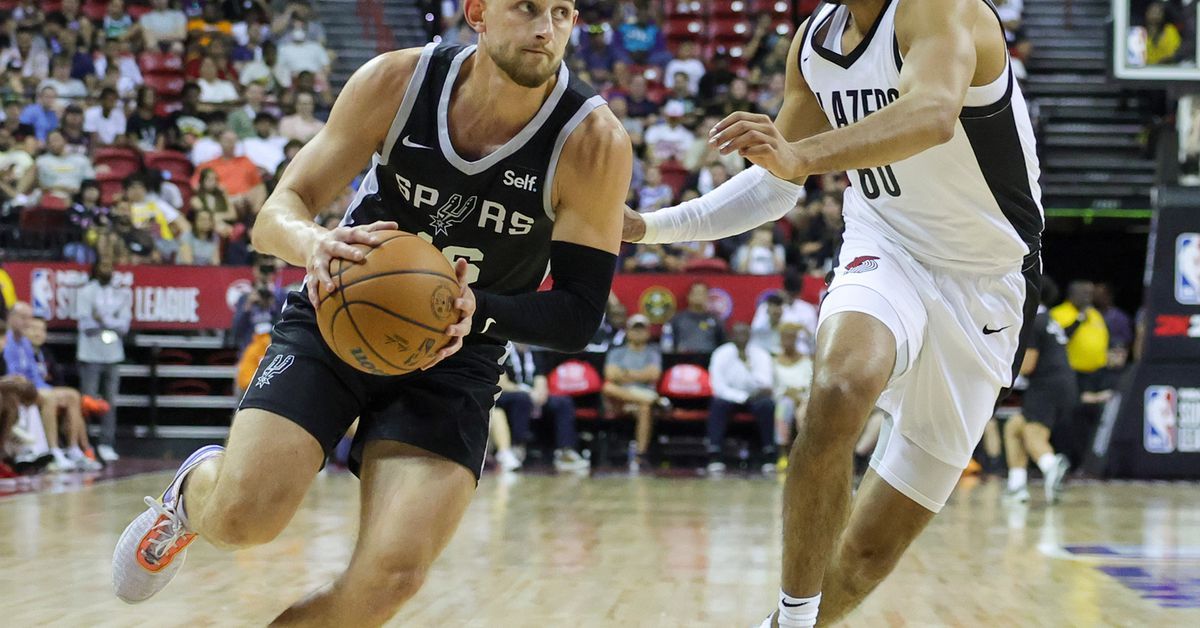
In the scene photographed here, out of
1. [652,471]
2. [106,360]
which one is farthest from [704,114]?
[106,360]

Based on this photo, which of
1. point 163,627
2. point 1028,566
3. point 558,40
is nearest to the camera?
point 558,40

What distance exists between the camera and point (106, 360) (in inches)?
525

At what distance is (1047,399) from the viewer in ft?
37.5

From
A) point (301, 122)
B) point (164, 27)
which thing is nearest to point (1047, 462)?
point (301, 122)

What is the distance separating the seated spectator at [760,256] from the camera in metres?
14.2

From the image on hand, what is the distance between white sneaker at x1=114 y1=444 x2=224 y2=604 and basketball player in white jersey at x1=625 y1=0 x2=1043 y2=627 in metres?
1.66

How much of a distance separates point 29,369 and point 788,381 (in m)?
7.15

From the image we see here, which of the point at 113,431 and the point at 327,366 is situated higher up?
the point at 327,366

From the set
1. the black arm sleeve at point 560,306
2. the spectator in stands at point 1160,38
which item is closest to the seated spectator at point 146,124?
the spectator in stands at point 1160,38

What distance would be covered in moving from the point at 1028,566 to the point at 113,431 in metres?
9.72

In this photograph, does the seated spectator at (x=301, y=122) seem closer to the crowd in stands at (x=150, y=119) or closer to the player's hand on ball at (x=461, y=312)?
the crowd in stands at (x=150, y=119)

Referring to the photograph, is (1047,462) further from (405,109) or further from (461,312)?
(461,312)

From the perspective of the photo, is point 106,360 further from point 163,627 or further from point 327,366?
point 327,366

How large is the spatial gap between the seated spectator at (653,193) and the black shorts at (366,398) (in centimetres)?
1116
